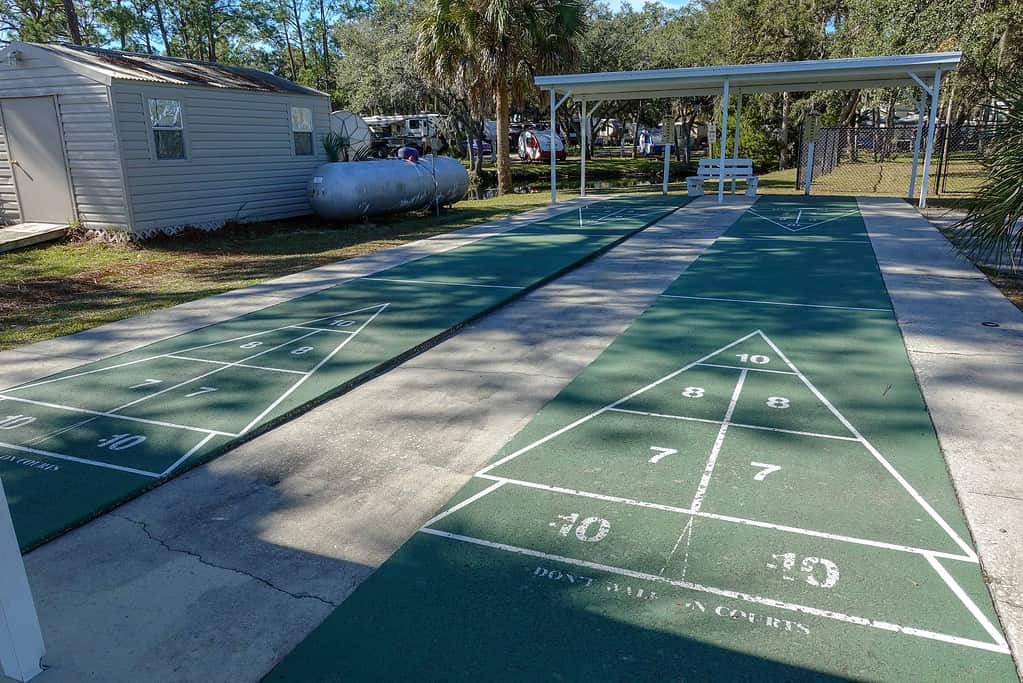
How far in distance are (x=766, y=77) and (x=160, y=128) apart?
43.1 ft

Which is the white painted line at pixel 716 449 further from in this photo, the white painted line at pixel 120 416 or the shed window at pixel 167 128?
the shed window at pixel 167 128

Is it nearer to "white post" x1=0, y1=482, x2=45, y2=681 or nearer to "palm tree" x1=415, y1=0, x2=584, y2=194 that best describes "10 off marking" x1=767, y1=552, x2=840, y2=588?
"white post" x1=0, y1=482, x2=45, y2=681

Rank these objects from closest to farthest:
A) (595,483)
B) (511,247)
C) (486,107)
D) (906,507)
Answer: (906,507) → (595,483) → (511,247) → (486,107)

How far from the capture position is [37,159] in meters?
13.0

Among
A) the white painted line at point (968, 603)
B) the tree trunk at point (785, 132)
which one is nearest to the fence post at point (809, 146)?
the tree trunk at point (785, 132)

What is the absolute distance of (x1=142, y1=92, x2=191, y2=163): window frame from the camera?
1274 cm

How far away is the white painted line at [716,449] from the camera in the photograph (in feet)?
12.6

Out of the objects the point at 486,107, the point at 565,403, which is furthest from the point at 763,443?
the point at 486,107

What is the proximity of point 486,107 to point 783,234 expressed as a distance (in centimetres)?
1193

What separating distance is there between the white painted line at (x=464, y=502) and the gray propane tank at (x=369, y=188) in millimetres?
12021

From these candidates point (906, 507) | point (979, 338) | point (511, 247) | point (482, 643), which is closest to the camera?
point (482, 643)

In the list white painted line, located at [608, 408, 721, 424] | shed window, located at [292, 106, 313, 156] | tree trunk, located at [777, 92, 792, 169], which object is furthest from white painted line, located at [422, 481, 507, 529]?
tree trunk, located at [777, 92, 792, 169]

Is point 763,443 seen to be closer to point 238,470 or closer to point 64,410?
point 238,470

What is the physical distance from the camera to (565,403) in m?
5.27
